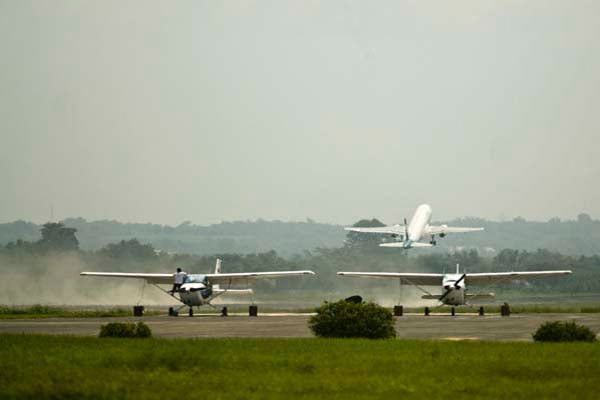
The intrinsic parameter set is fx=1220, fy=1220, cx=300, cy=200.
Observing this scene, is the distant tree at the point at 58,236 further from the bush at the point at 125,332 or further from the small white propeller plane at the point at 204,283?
the bush at the point at 125,332

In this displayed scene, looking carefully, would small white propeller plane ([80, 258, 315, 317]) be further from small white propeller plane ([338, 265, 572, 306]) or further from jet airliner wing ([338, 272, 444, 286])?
jet airliner wing ([338, 272, 444, 286])

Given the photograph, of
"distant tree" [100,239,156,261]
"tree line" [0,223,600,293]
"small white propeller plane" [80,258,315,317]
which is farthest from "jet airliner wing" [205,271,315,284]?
"distant tree" [100,239,156,261]

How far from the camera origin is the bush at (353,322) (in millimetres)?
37844

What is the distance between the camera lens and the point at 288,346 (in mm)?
32594

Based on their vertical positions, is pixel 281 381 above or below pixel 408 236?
below

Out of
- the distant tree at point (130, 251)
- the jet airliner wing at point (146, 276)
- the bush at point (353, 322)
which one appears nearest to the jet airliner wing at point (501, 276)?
the jet airliner wing at point (146, 276)

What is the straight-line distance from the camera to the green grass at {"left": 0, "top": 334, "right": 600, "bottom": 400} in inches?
877

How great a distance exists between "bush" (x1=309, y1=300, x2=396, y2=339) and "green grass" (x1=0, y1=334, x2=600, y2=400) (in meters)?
3.43

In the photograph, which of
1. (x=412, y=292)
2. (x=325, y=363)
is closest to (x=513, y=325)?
(x=325, y=363)

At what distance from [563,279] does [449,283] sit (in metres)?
75.3

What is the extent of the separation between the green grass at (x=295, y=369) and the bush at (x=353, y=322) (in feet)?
11.3

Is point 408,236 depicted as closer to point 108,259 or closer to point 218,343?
point 108,259

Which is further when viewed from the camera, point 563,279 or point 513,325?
point 563,279

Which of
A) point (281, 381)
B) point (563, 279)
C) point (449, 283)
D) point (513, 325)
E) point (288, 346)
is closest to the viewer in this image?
point (281, 381)
